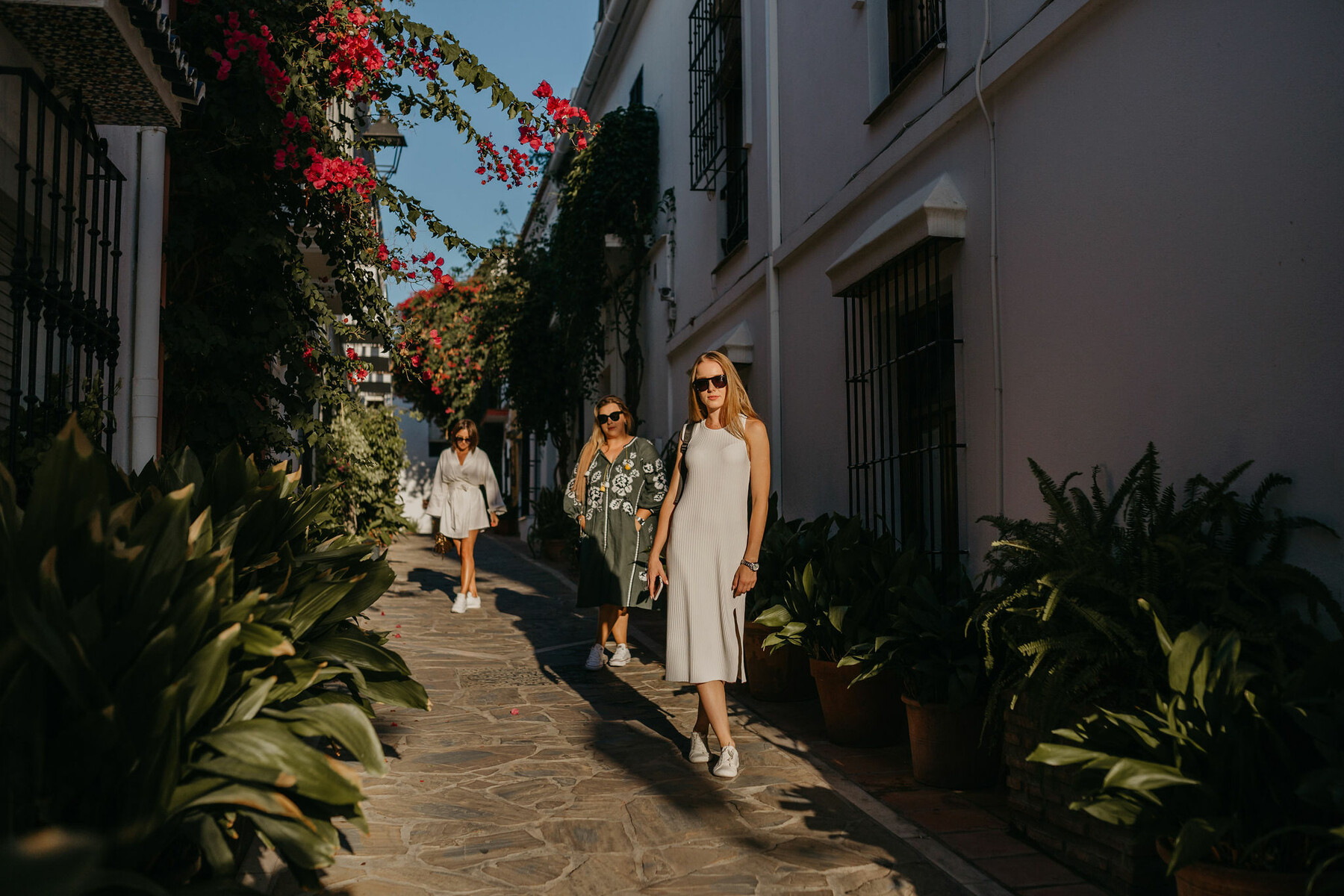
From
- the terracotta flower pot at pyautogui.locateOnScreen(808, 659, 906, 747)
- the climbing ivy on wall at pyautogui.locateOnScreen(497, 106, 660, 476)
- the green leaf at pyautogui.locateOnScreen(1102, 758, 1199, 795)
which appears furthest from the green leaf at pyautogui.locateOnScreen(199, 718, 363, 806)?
the climbing ivy on wall at pyautogui.locateOnScreen(497, 106, 660, 476)

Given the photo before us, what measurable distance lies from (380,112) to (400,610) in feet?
17.0

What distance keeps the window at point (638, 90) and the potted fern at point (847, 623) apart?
32.2ft

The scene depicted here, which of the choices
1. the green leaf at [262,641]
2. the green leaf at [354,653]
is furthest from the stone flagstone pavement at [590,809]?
the green leaf at [262,641]

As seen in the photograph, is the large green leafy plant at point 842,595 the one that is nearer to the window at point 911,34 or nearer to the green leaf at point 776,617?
the green leaf at point 776,617

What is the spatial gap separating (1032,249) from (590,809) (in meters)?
3.18

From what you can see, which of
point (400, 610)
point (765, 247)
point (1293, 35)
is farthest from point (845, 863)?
point (400, 610)

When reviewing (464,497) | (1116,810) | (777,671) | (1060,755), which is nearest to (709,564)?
(777,671)

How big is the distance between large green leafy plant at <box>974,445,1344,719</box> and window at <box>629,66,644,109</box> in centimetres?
1121

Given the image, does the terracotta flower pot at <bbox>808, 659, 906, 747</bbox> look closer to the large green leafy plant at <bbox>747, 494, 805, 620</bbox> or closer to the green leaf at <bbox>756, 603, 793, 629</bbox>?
the green leaf at <bbox>756, 603, 793, 629</bbox>

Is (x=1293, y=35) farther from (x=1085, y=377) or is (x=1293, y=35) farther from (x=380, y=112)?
(x=380, y=112)

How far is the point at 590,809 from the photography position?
14.0ft

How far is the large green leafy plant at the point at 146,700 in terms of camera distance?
7.25 feet

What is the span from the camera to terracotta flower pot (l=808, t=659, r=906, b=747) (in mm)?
5066

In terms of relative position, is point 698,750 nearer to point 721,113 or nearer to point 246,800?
point 246,800
